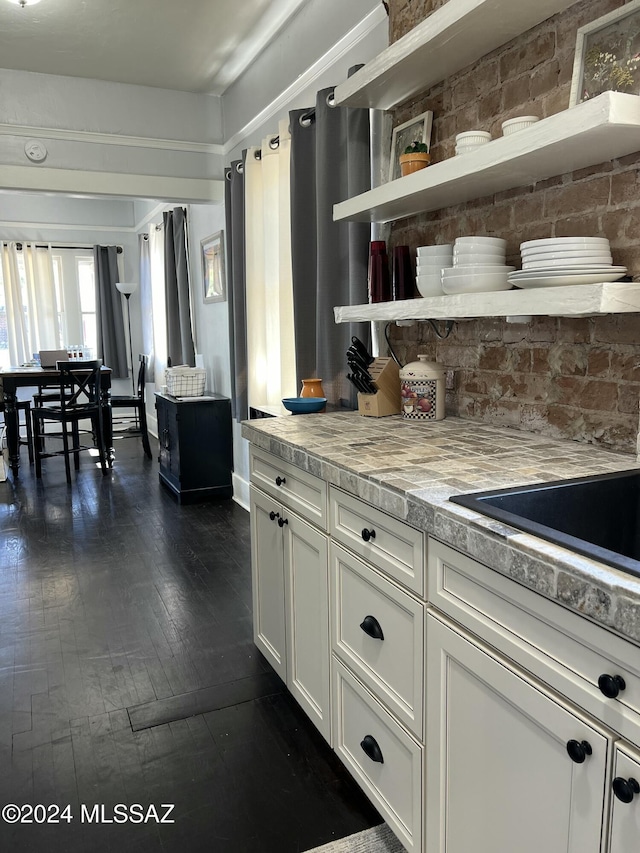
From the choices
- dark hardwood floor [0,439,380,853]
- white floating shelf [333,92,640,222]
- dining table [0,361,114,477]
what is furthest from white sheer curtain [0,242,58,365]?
white floating shelf [333,92,640,222]

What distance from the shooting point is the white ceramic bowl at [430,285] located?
1973mm

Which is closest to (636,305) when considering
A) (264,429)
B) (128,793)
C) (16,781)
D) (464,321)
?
(464,321)

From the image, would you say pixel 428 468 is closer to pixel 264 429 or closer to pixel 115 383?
pixel 264 429

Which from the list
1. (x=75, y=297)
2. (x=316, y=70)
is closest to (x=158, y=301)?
(x=75, y=297)

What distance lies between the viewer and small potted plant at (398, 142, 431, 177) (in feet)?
6.68

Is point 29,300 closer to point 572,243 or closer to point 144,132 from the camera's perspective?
point 144,132

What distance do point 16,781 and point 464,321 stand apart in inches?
75.5

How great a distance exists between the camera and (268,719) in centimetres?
207

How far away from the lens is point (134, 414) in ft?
27.5

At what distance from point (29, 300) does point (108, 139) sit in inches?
148

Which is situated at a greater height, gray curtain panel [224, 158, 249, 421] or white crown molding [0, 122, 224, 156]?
white crown molding [0, 122, 224, 156]

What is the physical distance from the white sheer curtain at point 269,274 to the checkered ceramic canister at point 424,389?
135 cm

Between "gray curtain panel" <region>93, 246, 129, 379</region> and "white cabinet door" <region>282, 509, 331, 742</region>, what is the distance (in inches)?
253

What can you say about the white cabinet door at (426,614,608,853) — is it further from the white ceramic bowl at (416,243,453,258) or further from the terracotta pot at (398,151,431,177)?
the terracotta pot at (398,151,431,177)
